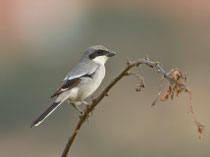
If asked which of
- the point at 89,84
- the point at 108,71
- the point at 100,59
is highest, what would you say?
the point at 100,59

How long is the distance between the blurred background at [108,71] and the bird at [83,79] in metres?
1.13

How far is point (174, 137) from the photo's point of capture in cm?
1081

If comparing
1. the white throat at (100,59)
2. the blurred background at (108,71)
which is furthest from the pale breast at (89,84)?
the blurred background at (108,71)

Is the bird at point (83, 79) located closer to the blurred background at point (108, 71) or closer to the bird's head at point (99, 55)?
the bird's head at point (99, 55)

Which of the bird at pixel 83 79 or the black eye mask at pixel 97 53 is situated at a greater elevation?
the black eye mask at pixel 97 53

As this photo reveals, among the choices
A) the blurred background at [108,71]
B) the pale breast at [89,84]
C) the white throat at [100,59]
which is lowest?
the blurred background at [108,71]

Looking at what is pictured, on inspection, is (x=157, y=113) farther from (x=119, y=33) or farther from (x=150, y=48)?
(x=119, y=33)

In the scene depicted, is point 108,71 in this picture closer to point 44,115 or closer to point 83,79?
point 83,79

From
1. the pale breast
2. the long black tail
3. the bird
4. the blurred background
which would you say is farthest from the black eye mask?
the blurred background

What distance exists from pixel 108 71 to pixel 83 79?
311 inches

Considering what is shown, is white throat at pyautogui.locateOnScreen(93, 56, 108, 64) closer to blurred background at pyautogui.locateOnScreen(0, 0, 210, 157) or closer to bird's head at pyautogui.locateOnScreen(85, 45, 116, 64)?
bird's head at pyautogui.locateOnScreen(85, 45, 116, 64)

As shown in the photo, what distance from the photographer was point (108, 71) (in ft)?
44.5

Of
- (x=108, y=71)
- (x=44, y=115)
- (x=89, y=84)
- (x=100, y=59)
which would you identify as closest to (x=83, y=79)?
(x=89, y=84)

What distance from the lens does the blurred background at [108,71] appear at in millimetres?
11180
